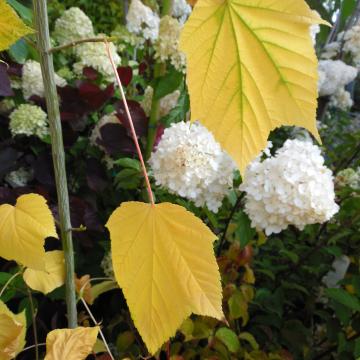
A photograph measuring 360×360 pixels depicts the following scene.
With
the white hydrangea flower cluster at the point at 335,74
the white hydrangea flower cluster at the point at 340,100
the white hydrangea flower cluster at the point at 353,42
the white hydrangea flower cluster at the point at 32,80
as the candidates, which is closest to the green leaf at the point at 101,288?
the white hydrangea flower cluster at the point at 32,80

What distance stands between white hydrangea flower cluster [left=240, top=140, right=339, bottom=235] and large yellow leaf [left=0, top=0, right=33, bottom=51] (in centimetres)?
75

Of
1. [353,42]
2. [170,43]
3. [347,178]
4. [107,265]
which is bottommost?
[107,265]

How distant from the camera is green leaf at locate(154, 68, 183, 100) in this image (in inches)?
43.7

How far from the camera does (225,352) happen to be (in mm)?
1098

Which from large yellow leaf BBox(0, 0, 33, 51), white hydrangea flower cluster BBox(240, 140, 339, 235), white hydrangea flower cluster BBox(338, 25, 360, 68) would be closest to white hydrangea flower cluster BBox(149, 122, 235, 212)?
white hydrangea flower cluster BBox(240, 140, 339, 235)

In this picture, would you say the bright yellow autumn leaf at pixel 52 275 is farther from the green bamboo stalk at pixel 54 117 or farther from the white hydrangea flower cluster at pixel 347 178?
the white hydrangea flower cluster at pixel 347 178

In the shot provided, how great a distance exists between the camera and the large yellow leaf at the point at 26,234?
460mm

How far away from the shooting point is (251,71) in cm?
39

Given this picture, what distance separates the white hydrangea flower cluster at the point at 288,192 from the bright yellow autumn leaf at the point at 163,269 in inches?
24.6

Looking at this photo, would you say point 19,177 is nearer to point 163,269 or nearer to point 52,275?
point 52,275

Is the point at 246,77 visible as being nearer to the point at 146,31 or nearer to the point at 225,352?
the point at 225,352

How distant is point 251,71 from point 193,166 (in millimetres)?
595

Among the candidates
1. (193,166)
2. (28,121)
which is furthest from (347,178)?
(28,121)

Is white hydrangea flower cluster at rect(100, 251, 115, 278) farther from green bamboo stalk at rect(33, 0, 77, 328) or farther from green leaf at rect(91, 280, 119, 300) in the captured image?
green bamboo stalk at rect(33, 0, 77, 328)
